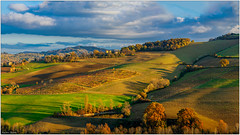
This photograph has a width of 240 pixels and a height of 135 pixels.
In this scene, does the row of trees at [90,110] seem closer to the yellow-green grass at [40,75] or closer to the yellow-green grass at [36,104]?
the yellow-green grass at [36,104]

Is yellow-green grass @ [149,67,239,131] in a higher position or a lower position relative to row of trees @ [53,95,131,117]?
higher

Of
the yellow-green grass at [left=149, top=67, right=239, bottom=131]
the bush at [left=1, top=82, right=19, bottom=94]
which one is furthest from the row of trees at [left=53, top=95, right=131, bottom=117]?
the bush at [left=1, top=82, right=19, bottom=94]

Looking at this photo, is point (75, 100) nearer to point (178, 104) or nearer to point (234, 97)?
point (178, 104)

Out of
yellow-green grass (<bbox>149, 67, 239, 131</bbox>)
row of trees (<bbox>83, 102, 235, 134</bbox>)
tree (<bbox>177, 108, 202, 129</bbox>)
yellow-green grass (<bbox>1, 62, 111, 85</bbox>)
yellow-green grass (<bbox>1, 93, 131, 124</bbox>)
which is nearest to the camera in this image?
row of trees (<bbox>83, 102, 235, 134</bbox>)

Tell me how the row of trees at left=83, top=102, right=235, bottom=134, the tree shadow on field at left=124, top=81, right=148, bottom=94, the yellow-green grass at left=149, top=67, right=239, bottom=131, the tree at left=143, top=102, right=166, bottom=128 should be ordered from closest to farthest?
the row of trees at left=83, top=102, right=235, bottom=134
the tree at left=143, top=102, right=166, bottom=128
the yellow-green grass at left=149, top=67, right=239, bottom=131
the tree shadow on field at left=124, top=81, right=148, bottom=94

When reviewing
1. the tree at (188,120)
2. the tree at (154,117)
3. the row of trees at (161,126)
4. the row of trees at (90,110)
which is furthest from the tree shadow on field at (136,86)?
the tree at (188,120)

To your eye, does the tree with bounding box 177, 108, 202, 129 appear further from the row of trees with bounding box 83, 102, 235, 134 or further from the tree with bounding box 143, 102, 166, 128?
the tree with bounding box 143, 102, 166, 128
